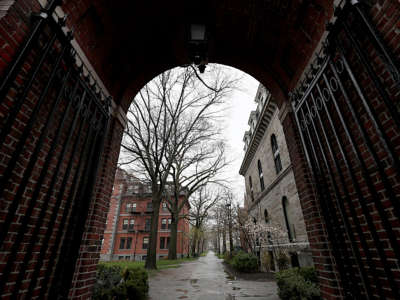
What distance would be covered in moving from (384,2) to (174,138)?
13.3m

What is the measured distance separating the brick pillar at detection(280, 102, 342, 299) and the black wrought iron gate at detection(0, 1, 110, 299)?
3.73 m

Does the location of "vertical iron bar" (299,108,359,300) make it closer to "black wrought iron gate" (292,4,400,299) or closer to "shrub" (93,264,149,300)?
→ "black wrought iron gate" (292,4,400,299)

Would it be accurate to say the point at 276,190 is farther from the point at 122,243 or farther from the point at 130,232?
the point at 122,243

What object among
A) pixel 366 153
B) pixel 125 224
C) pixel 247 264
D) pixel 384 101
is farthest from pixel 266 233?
pixel 125 224

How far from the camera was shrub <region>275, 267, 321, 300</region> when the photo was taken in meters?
4.83

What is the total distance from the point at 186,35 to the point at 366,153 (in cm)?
337

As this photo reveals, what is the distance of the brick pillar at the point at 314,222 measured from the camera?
3037 mm

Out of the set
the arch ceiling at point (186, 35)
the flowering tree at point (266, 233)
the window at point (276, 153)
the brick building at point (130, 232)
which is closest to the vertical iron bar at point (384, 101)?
the arch ceiling at point (186, 35)

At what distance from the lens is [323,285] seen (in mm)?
3213

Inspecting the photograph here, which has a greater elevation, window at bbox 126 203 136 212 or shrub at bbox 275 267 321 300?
window at bbox 126 203 136 212

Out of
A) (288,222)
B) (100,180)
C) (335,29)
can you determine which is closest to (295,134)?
(335,29)

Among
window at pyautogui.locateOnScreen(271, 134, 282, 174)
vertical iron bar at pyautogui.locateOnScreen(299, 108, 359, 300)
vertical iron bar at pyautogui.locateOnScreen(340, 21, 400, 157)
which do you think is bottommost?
vertical iron bar at pyautogui.locateOnScreen(299, 108, 359, 300)

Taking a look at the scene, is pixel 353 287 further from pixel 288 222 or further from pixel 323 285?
pixel 288 222

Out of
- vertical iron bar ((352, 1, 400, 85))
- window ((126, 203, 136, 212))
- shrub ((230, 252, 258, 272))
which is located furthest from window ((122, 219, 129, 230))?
vertical iron bar ((352, 1, 400, 85))
